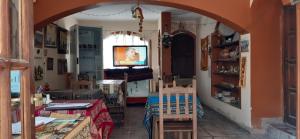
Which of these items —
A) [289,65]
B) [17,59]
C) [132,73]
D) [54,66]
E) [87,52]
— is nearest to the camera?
[17,59]

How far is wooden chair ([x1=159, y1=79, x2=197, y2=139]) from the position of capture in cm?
431

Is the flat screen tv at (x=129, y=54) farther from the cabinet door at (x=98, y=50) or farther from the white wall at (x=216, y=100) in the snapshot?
the white wall at (x=216, y=100)

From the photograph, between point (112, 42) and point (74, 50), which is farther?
point (112, 42)

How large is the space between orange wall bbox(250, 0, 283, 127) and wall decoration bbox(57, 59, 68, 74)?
436cm

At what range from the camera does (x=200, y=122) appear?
7.06 metres

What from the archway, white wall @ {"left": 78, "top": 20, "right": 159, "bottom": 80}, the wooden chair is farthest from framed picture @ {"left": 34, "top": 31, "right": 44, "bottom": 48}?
white wall @ {"left": 78, "top": 20, "right": 159, "bottom": 80}

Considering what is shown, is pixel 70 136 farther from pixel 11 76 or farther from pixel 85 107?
pixel 85 107

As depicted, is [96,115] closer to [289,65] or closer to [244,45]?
[289,65]

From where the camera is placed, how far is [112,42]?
38.0 feet

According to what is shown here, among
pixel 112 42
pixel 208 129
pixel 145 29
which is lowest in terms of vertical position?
pixel 208 129

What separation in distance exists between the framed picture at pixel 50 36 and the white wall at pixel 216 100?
12.5ft

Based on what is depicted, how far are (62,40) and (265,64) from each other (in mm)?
4743

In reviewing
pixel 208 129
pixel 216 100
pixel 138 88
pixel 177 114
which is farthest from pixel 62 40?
pixel 177 114

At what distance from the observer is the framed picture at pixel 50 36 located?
6.97 m
